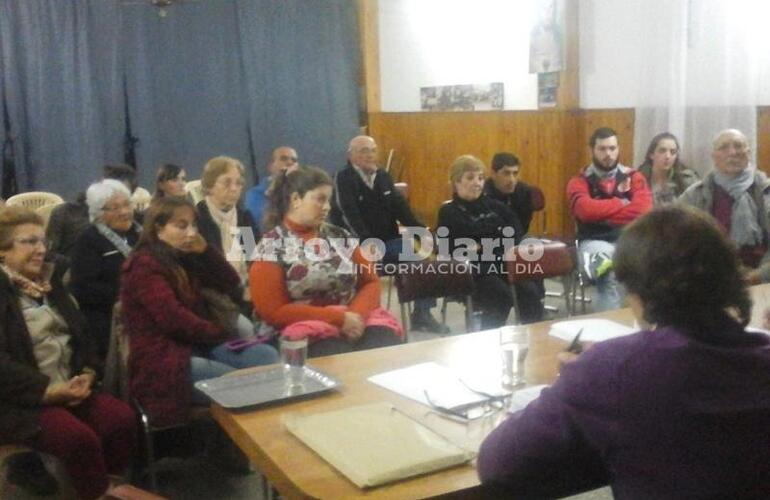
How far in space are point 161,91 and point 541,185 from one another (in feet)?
10.3

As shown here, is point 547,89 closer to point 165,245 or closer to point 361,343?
point 361,343

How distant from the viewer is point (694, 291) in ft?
4.00

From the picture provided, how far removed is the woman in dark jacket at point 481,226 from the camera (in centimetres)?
429

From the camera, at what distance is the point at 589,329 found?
2.32 metres

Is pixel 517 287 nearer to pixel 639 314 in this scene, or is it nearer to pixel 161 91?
pixel 639 314

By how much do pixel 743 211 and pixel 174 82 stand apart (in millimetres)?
4531

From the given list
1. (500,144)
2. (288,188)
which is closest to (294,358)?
(288,188)

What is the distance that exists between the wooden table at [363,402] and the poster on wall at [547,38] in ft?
11.7

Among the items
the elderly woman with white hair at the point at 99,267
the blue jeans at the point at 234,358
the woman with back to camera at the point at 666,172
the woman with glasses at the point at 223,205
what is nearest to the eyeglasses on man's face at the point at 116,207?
the elderly woman with white hair at the point at 99,267

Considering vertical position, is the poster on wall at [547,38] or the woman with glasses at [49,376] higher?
the poster on wall at [547,38]

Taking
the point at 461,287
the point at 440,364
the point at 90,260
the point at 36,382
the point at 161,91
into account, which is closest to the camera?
the point at 440,364

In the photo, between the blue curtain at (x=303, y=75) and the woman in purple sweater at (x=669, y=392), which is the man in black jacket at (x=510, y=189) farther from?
the woman in purple sweater at (x=669, y=392)

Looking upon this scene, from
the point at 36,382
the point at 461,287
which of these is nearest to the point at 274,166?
the point at 461,287

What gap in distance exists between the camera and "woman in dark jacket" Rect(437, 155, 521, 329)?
4.29 metres
